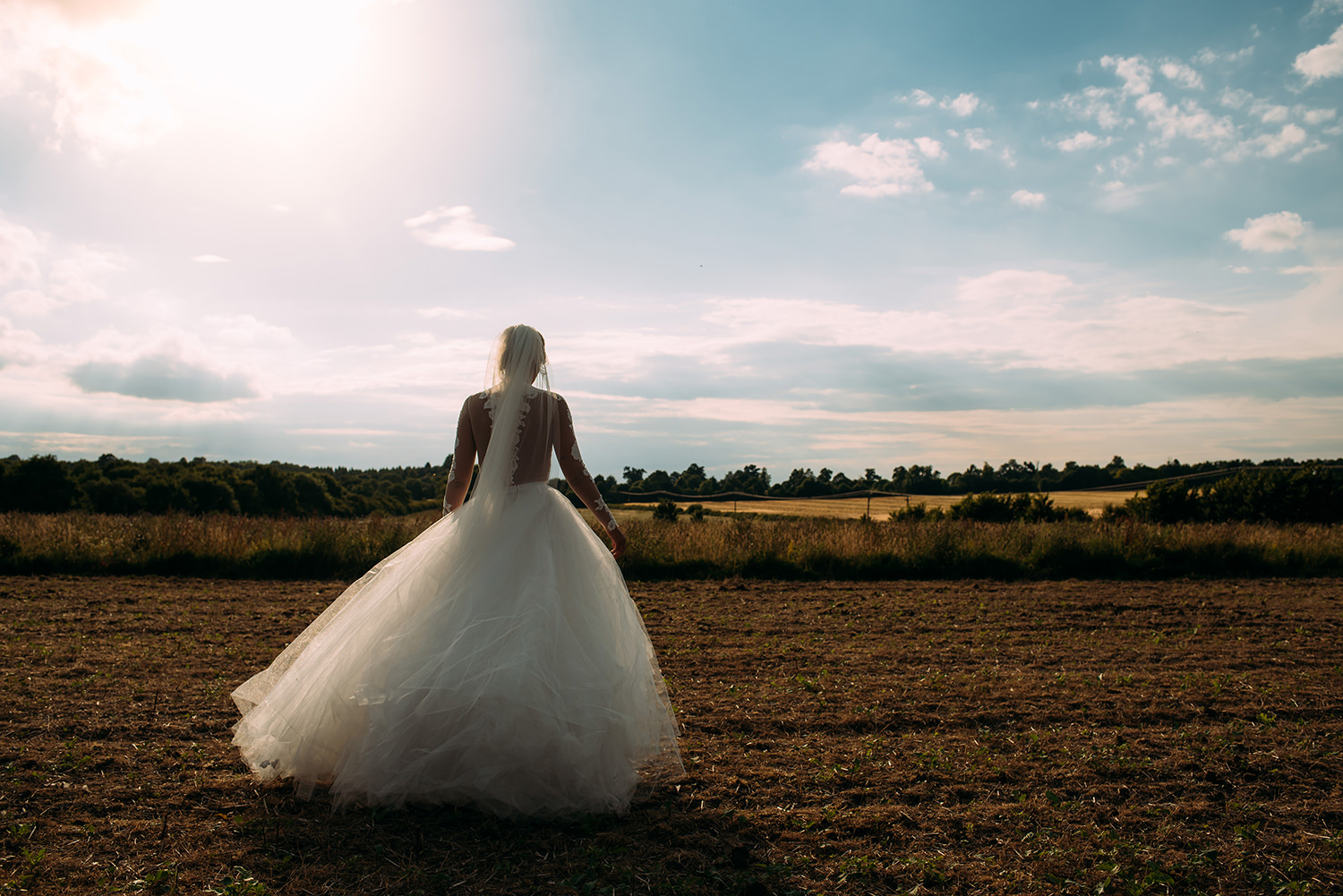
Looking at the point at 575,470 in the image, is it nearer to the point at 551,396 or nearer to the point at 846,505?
the point at 551,396

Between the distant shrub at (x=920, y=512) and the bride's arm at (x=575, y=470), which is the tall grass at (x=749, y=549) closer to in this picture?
the bride's arm at (x=575, y=470)

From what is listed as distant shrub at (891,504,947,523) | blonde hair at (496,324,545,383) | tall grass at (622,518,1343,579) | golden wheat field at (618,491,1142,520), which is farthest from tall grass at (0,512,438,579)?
distant shrub at (891,504,947,523)

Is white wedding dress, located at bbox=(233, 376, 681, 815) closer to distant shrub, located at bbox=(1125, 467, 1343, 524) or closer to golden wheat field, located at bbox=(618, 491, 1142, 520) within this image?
golden wheat field, located at bbox=(618, 491, 1142, 520)

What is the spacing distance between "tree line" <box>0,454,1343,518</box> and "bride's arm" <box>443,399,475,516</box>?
21063 mm

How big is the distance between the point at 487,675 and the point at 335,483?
44.7 meters

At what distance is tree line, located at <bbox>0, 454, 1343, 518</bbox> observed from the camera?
2997 centimetres

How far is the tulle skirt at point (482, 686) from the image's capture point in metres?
3.19

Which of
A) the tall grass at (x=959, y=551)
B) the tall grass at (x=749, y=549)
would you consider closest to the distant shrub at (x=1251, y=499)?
the tall grass at (x=959, y=551)

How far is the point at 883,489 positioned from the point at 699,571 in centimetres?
2879

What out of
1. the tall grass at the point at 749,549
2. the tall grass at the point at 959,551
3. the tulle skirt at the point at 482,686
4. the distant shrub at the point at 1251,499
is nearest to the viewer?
the tulle skirt at the point at 482,686

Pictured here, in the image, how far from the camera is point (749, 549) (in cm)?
1298

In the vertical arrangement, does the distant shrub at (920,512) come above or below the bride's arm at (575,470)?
below

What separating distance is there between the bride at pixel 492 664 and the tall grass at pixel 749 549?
27.8 feet

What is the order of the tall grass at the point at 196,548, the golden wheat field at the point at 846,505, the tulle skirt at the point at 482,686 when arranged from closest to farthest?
the tulle skirt at the point at 482,686 < the tall grass at the point at 196,548 < the golden wheat field at the point at 846,505
